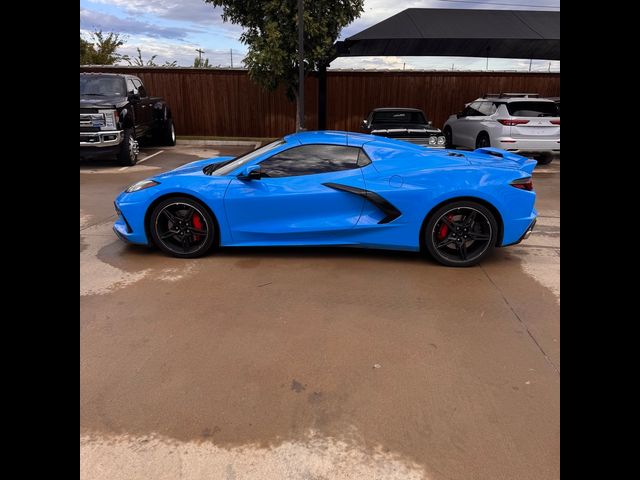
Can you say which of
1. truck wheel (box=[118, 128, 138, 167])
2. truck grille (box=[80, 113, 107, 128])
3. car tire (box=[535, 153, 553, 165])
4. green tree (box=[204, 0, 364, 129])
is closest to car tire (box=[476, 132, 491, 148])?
car tire (box=[535, 153, 553, 165])

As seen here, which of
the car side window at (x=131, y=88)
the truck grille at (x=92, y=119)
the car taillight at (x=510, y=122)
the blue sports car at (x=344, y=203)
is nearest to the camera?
the blue sports car at (x=344, y=203)

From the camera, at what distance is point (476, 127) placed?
12414mm

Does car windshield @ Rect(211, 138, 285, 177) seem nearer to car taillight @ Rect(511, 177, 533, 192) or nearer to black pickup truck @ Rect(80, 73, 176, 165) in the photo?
car taillight @ Rect(511, 177, 533, 192)

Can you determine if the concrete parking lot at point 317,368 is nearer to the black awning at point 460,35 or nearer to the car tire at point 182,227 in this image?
the car tire at point 182,227

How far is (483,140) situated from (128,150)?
8.56m

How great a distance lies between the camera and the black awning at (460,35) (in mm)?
14336

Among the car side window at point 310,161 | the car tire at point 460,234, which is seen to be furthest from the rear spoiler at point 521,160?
the car side window at point 310,161

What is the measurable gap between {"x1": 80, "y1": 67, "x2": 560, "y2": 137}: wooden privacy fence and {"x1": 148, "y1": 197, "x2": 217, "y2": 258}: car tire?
500 inches

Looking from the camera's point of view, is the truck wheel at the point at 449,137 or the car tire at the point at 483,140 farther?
the truck wheel at the point at 449,137

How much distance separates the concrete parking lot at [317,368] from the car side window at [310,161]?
929mm

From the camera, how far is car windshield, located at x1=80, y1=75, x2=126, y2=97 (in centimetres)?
1206

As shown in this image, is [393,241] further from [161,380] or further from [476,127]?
[476,127]
